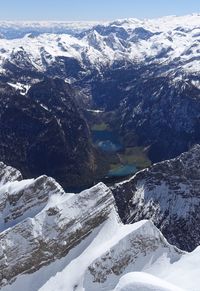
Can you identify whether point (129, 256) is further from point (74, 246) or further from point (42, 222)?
point (42, 222)

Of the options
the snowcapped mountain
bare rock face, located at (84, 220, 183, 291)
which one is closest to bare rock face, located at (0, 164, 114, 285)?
the snowcapped mountain

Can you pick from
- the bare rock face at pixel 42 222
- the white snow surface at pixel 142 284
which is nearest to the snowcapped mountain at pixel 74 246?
the bare rock face at pixel 42 222

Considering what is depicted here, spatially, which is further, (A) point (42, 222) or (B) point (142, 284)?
(A) point (42, 222)

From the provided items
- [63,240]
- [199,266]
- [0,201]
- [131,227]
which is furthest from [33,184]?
[199,266]

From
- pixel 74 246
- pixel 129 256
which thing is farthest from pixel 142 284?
pixel 74 246

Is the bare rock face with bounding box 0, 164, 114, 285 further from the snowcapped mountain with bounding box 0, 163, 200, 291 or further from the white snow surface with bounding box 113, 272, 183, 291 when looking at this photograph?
the white snow surface with bounding box 113, 272, 183, 291

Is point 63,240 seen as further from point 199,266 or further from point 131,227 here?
point 199,266

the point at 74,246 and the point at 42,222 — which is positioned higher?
the point at 42,222

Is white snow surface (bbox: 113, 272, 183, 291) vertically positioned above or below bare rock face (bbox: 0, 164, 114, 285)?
above
